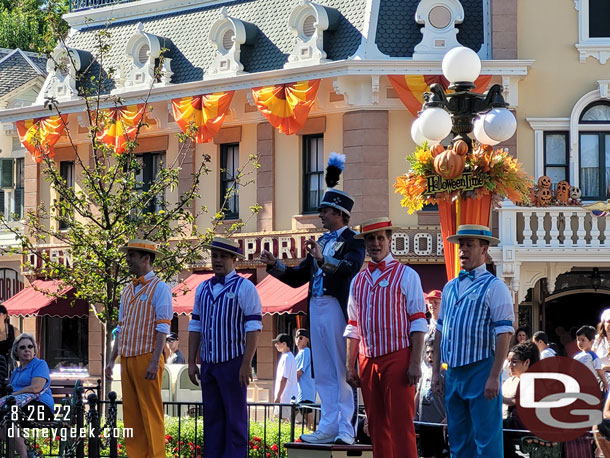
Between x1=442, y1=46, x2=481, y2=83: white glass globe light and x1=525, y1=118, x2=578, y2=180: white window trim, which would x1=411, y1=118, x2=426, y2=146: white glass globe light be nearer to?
x1=442, y1=46, x2=481, y2=83: white glass globe light

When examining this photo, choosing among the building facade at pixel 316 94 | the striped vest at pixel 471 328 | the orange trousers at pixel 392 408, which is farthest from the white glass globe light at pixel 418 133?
the building facade at pixel 316 94

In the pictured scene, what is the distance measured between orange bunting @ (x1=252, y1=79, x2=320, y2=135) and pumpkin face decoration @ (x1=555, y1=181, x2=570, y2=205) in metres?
5.03

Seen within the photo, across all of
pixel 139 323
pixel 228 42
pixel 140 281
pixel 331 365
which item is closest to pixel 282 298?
pixel 228 42

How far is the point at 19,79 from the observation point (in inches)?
1460

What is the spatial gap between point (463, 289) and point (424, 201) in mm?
4568

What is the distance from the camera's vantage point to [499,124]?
581 inches

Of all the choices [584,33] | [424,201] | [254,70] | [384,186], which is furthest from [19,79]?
[424,201]

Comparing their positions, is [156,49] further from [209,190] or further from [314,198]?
[314,198]

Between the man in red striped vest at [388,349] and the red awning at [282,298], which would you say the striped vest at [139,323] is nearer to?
the man in red striped vest at [388,349]

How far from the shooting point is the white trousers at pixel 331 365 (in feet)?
36.8

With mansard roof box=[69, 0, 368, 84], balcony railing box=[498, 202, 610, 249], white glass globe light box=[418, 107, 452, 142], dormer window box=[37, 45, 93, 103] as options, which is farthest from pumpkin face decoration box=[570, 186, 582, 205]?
dormer window box=[37, 45, 93, 103]

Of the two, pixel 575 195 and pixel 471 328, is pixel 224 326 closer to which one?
pixel 471 328

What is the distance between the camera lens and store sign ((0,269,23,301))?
33281 millimetres

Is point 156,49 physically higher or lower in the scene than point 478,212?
higher
